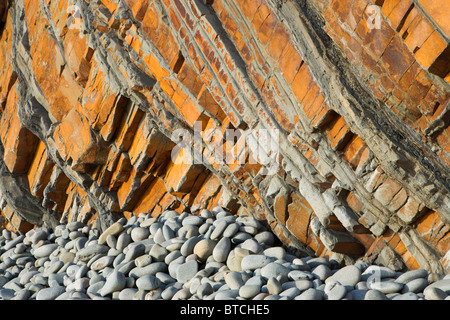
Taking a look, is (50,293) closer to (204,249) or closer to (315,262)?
(204,249)

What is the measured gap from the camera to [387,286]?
4605 mm

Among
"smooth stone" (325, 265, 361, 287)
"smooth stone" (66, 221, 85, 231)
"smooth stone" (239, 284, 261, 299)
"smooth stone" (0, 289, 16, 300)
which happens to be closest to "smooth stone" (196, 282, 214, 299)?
"smooth stone" (239, 284, 261, 299)

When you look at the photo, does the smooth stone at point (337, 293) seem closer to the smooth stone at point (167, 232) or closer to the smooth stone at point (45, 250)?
the smooth stone at point (167, 232)

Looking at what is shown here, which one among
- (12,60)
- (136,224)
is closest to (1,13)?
(12,60)

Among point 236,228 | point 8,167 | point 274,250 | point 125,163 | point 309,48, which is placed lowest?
point 274,250

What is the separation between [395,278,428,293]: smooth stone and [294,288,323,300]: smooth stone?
82 cm

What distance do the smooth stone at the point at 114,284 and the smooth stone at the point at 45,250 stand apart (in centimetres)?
309

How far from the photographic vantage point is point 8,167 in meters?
10.7

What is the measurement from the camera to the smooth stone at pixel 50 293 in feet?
20.2

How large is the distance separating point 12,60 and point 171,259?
6.90 meters

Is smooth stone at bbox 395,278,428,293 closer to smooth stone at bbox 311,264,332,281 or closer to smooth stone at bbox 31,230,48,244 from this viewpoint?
smooth stone at bbox 311,264,332,281

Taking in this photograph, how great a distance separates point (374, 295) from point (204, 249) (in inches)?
89.4

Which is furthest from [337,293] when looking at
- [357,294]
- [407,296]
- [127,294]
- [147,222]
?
[147,222]

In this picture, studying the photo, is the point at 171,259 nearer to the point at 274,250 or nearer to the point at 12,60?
the point at 274,250
